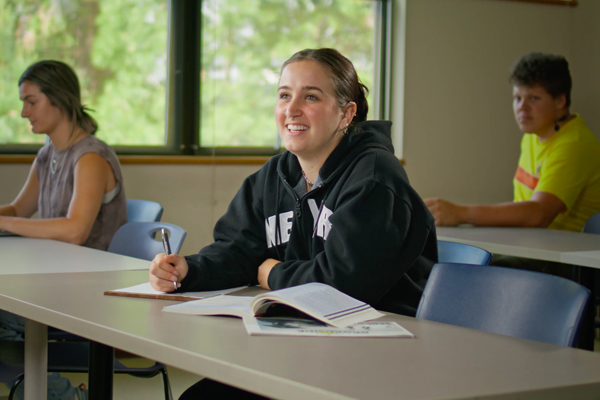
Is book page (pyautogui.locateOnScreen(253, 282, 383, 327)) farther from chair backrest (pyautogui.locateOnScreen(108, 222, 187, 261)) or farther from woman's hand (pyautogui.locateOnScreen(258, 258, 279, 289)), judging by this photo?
chair backrest (pyautogui.locateOnScreen(108, 222, 187, 261))

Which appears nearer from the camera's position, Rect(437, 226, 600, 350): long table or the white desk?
the white desk

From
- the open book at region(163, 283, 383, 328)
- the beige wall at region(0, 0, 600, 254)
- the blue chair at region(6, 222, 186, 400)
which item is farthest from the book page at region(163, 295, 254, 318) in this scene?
the beige wall at region(0, 0, 600, 254)

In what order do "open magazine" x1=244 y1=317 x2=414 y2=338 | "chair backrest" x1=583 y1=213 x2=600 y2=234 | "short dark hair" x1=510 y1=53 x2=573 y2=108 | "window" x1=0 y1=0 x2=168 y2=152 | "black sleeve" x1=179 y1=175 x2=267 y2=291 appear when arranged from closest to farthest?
"open magazine" x1=244 y1=317 x2=414 y2=338 → "black sleeve" x1=179 y1=175 x2=267 y2=291 → "chair backrest" x1=583 y1=213 x2=600 y2=234 → "short dark hair" x1=510 y1=53 x2=573 y2=108 → "window" x1=0 y1=0 x2=168 y2=152

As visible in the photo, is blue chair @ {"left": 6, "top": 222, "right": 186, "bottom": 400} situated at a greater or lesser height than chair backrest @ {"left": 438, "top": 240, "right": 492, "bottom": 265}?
lesser

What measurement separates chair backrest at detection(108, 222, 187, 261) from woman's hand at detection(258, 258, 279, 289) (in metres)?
0.61

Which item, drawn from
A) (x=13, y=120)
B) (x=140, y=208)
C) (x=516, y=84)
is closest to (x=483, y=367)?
(x=140, y=208)

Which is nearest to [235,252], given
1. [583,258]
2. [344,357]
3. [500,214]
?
[344,357]

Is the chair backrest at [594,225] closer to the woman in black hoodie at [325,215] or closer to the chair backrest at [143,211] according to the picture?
the woman in black hoodie at [325,215]

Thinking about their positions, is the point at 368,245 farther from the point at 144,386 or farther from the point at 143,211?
the point at 144,386

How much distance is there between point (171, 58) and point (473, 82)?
6.84 feet

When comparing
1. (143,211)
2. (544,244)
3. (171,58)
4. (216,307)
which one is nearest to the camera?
(216,307)

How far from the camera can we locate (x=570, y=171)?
9.51ft

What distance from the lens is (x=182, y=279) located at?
4.70 feet

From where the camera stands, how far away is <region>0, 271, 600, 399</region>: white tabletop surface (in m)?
0.79
